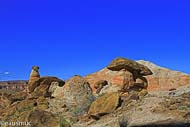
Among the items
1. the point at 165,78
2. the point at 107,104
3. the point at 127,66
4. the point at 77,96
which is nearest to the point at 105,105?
the point at 107,104

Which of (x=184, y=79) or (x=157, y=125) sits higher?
(x=184, y=79)

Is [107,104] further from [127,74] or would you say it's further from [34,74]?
[34,74]

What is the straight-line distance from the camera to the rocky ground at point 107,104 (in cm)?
1340

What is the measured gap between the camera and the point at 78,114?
696 inches

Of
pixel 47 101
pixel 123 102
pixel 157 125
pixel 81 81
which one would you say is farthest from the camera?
pixel 47 101

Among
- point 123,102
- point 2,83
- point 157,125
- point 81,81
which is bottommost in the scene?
point 157,125

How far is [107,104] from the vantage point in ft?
52.6

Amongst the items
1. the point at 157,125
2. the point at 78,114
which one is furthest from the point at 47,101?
the point at 157,125

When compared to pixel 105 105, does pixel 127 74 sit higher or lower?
higher

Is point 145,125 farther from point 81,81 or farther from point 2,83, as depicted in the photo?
point 2,83

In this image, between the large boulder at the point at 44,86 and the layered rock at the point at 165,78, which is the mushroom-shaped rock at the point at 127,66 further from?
the layered rock at the point at 165,78

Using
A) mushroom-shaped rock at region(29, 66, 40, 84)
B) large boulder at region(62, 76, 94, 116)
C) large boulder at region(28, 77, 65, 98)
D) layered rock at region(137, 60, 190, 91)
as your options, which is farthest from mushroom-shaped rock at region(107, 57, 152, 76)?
mushroom-shaped rock at region(29, 66, 40, 84)

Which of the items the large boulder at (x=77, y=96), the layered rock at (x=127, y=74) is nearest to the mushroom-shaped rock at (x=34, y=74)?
the layered rock at (x=127, y=74)

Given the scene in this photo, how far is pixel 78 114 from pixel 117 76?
623cm
